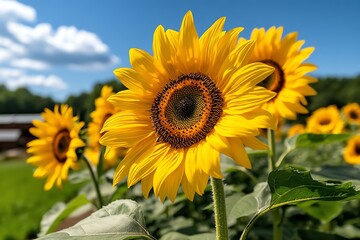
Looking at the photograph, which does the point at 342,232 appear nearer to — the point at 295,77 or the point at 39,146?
the point at 295,77

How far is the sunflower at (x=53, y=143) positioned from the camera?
114 inches

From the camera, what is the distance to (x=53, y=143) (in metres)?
3.04

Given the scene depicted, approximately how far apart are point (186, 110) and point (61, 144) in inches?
59.5

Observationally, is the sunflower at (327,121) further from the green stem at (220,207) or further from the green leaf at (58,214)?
the green stem at (220,207)

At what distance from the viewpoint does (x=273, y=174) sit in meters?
1.50

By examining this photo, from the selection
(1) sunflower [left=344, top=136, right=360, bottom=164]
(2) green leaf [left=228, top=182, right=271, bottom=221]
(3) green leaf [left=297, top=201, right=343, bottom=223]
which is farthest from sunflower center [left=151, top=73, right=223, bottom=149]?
(1) sunflower [left=344, top=136, right=360, bottom=164]

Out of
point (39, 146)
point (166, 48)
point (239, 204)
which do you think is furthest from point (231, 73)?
point (39, 146)

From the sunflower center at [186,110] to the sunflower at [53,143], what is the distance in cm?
119

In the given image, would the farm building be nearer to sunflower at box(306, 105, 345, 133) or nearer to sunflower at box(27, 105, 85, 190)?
sunflower at box(306, 105, 345, 133)

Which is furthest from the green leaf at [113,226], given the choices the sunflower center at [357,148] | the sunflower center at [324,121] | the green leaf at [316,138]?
the sunflower center at [357,148]

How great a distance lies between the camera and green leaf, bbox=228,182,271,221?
1805 mm

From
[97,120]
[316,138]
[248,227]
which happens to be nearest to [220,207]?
[248,227]

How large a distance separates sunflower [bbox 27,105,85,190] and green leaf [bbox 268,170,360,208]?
1.62 metres

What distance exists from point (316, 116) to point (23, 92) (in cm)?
9158
